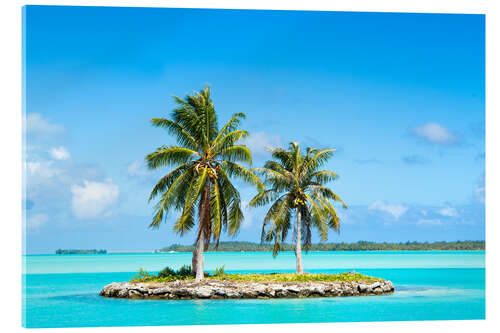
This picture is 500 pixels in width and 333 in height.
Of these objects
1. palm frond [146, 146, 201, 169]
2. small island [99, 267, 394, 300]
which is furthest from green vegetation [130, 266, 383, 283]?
palm frond [146, 146, 201, 169]

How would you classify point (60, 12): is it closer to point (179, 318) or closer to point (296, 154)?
point (179, 318)

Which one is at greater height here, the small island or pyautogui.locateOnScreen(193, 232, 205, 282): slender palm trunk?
pyautogui.locateOnScreen(193, 232, 205, 282): slender palm trunk

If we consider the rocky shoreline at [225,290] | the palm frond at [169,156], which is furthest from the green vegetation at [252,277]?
the palm frond at [169,156]

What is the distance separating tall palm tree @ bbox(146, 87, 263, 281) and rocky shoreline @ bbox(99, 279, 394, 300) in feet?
2.24

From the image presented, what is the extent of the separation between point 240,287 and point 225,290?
0.40 metres

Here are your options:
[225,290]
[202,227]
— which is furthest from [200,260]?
[225,290]

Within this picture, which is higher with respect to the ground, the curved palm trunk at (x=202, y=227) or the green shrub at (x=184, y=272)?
the curved palm trunk at (x=202, y=227)

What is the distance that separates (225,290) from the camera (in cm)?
1625

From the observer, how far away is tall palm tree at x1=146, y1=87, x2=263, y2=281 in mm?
16688

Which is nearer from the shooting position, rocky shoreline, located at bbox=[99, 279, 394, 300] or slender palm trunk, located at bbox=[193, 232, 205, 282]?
rocky shoreline, located at bbox=[99, 279, 394, 300]

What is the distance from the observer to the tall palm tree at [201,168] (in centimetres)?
1669

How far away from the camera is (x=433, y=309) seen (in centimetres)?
1492

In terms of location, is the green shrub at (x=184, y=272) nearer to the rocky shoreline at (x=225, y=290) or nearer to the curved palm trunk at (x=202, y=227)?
the curved palm trunk at (x=202, y=227)

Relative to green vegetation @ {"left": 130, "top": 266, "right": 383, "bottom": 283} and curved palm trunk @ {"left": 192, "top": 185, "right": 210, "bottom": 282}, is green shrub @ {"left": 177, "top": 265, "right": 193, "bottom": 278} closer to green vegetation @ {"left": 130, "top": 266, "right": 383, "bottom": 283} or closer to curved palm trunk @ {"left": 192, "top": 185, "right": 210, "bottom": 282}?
green vegetation @ {"left": 130, "top": 266, "right": 383, "bottom": 283}
